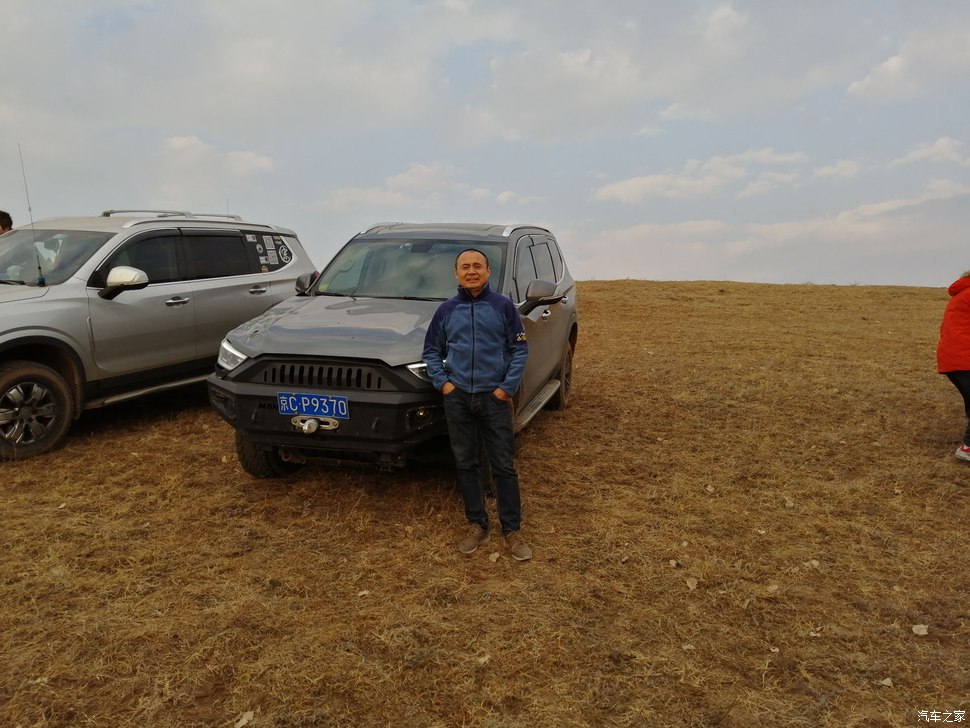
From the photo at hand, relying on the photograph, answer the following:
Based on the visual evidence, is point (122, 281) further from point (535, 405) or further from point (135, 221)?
point (535, 405)

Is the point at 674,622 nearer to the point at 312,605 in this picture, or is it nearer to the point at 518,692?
the point at 518,692

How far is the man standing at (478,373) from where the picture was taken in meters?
4.01

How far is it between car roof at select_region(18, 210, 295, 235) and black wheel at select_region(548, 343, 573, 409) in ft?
12.0

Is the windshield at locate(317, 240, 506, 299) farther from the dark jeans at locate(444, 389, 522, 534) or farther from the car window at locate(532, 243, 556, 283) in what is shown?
the dark jeans at locate(444, 389, 522, 534)

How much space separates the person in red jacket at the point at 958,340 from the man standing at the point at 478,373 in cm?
384

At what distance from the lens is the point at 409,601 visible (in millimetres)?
3627

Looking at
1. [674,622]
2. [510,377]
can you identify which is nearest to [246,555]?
[510,377]

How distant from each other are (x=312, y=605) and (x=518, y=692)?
1.20 metres

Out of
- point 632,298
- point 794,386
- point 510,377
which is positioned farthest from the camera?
point 632,298

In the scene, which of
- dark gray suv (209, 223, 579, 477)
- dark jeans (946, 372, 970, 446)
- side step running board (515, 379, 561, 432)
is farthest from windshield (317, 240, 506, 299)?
dark jeans (946, 372, 970, 446)

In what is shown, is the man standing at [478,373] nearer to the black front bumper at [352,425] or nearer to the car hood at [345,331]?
the black front bumper at [352,425]

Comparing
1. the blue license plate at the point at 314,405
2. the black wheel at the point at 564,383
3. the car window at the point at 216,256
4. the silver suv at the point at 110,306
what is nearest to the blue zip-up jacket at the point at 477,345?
the blue license plate at the point at 314,405

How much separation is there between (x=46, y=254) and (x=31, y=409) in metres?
1.43

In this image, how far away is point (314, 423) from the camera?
4176 millimetres
